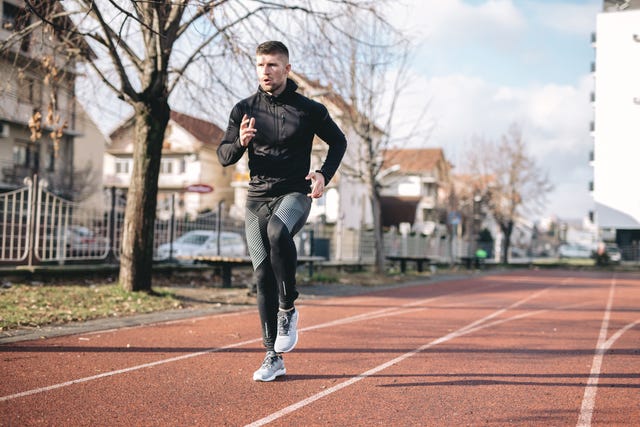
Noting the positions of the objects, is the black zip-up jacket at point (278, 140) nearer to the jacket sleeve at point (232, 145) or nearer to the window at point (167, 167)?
the jacket sleeve at point (232, 145)

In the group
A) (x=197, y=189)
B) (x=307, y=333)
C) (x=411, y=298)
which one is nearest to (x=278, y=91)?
(x=307, y=333)

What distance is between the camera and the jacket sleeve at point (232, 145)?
4.36m

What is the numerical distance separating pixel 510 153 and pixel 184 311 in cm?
4581

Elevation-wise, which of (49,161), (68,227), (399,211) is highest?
(49,161)

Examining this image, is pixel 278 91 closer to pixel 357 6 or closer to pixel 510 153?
pixel 357 6

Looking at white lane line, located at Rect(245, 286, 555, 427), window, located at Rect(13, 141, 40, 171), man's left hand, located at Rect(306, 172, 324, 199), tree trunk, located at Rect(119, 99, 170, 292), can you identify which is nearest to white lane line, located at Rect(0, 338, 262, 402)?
white lane line, located at Rect(245, 286, 555, 427)

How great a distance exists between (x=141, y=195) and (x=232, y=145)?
6.37m

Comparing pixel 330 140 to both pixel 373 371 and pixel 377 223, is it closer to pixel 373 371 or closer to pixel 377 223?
pixel 373 371

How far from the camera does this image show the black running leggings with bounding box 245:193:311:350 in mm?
4453

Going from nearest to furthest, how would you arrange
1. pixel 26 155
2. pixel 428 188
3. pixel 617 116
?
1. pixel 617 116
2. pixel 26 155
3. pixel 428 188

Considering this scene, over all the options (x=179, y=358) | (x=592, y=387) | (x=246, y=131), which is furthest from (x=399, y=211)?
(x=246, y=131)

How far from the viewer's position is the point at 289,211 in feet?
14.6

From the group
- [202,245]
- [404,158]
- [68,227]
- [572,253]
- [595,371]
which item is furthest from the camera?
[572,253]

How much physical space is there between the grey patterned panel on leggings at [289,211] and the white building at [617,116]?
98.5 feet
